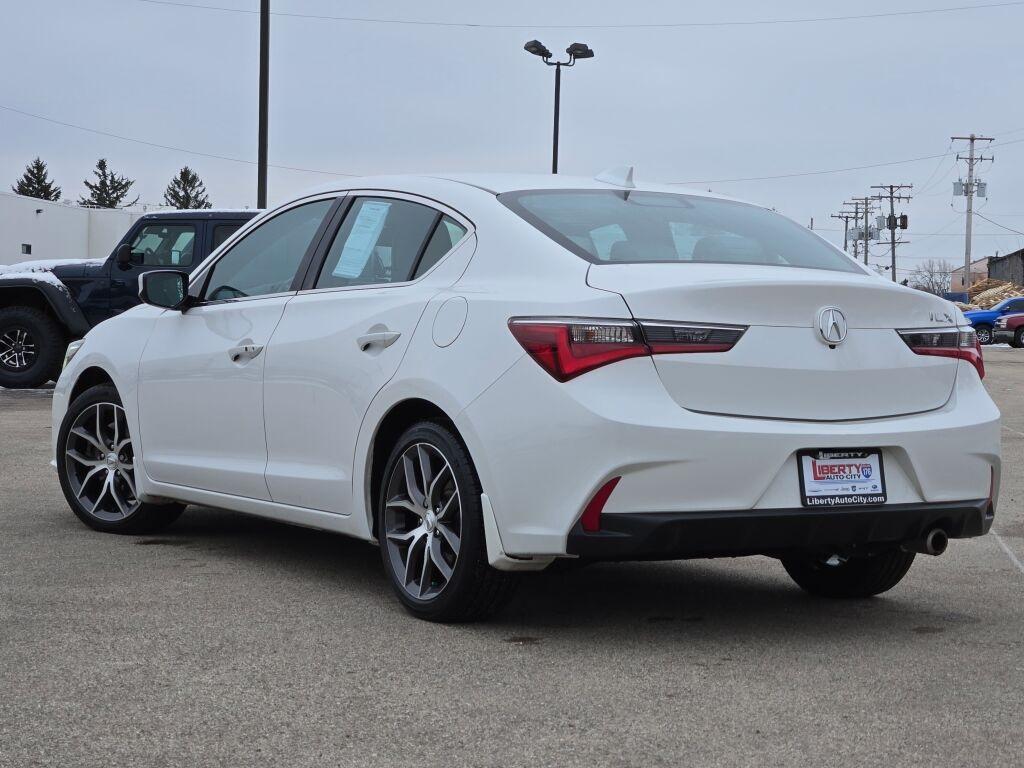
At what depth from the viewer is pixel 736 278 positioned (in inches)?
188

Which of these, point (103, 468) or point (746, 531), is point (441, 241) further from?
point (103, 468)

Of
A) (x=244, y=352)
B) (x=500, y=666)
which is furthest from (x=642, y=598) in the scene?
(x=244, y=352)

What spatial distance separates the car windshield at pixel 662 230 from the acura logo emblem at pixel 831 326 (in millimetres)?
427

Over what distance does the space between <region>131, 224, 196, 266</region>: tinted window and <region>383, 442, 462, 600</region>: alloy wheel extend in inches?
442

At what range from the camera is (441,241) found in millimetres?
5469

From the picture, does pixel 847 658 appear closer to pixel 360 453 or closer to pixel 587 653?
pixel 587 653

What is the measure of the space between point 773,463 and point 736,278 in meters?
0.61

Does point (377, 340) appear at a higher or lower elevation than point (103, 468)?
higher

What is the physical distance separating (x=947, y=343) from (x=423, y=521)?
1924 mm

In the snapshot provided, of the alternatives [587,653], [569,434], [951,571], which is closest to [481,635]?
[587,653]

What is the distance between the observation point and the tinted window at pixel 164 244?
16.1 metres

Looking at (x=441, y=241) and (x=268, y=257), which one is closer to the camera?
(x=441, y=241)

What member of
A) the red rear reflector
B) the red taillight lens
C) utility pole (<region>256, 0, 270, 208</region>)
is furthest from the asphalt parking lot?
utility pole (<region>256, 0, 270, 208</region>)

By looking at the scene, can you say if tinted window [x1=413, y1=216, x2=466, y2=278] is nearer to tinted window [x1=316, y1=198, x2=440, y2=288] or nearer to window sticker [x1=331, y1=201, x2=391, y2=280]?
tinted window [x1=316, y1=198, x2=440, y2=288]
